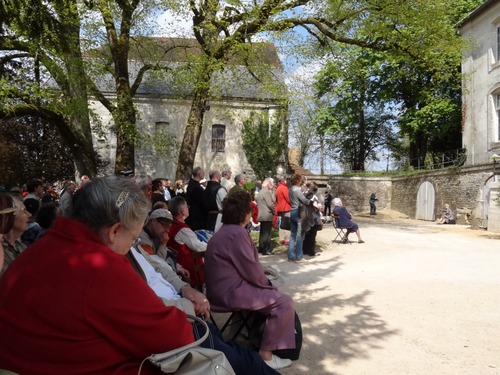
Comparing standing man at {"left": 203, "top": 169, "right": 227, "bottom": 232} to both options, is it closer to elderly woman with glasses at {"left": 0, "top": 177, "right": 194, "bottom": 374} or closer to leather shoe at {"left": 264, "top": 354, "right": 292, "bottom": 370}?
leather shoe at {"left": 264, "top": 354, "right": 292, "bottom": 370}

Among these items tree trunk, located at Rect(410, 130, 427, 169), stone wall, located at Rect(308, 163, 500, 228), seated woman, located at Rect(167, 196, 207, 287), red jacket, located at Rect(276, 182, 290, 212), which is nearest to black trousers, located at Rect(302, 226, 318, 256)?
red jacket, located at Rect(276, 182, 290, 212)

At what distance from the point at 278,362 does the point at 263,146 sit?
25356 mm

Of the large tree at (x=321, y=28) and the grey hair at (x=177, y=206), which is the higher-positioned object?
the large tree at (x=321, y=28)

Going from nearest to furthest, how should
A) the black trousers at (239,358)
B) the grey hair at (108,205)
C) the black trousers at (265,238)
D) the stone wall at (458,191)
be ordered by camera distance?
1. the grey hair at (108,205)
2. the black trousers at (239,358)
3. the black trousers at (265,238)
4. the stone wall at (458,191)

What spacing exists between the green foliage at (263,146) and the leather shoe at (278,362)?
25.0 metres

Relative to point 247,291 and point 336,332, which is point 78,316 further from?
point 336,332

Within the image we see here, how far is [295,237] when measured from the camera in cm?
929

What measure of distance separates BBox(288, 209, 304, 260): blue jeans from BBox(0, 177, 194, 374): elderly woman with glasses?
7420 millimetres

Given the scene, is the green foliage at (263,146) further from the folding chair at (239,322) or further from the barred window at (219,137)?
the folding chair at (239,322)

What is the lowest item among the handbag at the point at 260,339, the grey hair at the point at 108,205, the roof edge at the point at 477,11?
the handbag at the point at 260,339

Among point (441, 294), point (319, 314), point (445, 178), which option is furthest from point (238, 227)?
point (445, 178)

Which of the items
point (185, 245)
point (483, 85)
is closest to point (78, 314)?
point (185, 245)

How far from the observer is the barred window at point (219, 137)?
2981 centimetres

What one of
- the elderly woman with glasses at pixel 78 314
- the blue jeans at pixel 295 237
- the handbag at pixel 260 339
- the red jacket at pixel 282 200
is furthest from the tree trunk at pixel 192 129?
the elderly woman with glasses at pixel 78 314
